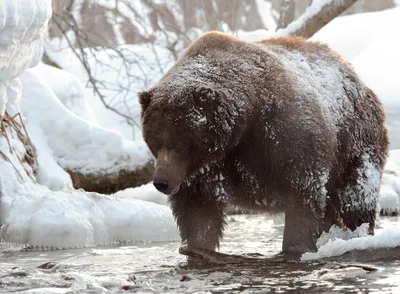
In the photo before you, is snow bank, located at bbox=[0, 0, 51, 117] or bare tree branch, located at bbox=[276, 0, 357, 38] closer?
snow bank, located at bbox=[0, 0, 51, 117]

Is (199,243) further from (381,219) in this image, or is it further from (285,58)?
(381,219)

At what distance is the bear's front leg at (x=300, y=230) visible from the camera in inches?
224

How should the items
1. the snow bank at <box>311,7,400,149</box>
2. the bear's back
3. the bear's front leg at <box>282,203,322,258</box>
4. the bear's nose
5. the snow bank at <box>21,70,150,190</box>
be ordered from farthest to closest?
1. the snow bank at <box>311,7,400,149</box>
2. the snow bank at <box>21,70,150,190</box>
3. the bear's back
4. the bear's front leg at <box>282,203,322,258</box>
5. the bear's nose

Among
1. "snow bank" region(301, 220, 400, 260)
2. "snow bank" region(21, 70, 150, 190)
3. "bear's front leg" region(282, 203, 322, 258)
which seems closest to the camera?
"snow bank" region(301, 220, 400, 260)

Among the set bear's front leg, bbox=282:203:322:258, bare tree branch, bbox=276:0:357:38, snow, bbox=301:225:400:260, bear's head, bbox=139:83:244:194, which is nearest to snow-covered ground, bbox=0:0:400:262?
snow, bbox=301:225:400:260

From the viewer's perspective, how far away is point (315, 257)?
5.42m

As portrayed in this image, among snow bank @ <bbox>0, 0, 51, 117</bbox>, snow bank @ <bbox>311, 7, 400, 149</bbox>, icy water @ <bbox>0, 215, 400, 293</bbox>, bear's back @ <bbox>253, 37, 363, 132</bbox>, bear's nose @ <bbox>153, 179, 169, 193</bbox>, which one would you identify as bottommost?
icy water @ <bbox>0, 215, 400, 293</bbox>

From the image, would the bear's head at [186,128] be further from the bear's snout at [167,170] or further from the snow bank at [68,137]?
the snow bank at [68,137]

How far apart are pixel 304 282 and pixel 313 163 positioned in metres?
1.23

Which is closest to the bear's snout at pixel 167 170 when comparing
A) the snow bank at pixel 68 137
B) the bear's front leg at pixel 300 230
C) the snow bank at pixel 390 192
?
the bear's front leg at pixel 300 230

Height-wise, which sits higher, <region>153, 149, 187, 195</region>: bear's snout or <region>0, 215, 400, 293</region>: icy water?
<region>153, 149, 187, 195</region>: bear's snout

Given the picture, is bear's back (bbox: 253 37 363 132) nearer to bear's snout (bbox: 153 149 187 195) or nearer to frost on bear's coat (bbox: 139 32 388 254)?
frost on bear's coat (bbox: 139 32 388 254)

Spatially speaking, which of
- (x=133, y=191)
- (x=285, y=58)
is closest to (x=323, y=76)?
(x=285, y=58)

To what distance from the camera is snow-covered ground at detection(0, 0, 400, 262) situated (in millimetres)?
6789
